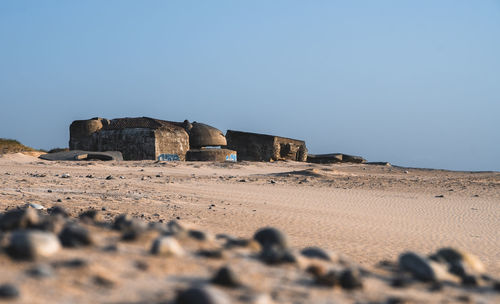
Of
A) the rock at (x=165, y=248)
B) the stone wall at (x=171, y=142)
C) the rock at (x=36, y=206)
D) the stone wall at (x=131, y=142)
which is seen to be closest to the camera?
the rock at (x=165, y=248)

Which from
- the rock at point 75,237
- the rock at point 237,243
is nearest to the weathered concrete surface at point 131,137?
the rock at point 237,243

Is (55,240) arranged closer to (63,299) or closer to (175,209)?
(63,299)

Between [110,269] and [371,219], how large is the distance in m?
6.26

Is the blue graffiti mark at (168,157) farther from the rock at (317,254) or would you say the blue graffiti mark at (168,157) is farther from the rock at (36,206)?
the rock at (317,254)

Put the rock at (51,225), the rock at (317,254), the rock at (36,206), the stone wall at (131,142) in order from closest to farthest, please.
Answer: the rock at (51,225), the rock at (317,254), the rock at (36,206), the stone wall at (131,142)

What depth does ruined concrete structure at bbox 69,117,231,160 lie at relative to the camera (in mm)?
21234

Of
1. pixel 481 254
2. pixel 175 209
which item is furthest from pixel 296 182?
pixel 481 254

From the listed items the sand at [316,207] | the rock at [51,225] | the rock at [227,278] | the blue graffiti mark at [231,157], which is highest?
the blue graffiti mark at [231,157]

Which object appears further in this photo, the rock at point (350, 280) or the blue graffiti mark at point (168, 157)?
the blue graffiti mark at point (168, 157)

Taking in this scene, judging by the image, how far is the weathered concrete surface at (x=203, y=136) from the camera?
25.6m

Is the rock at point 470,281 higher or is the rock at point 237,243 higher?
the rock at point 237,243

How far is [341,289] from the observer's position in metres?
2.64

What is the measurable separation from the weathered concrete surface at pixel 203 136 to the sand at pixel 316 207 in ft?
37.5

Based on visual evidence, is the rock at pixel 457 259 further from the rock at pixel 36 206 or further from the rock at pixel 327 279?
the rock at pixel 36 206
